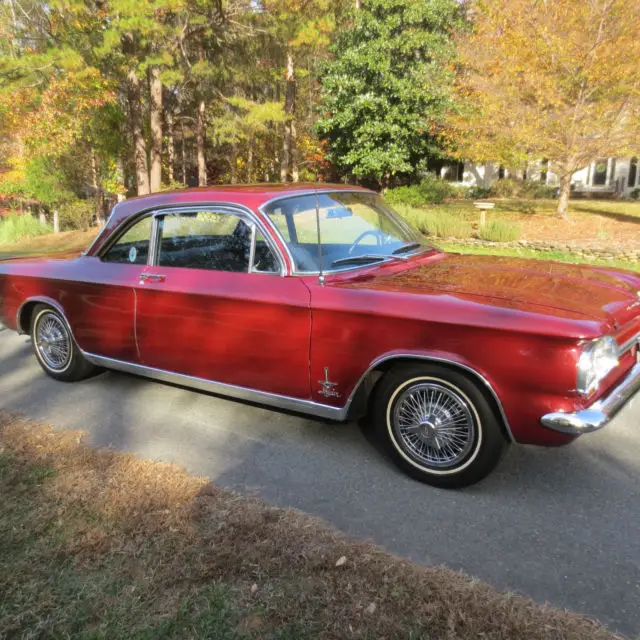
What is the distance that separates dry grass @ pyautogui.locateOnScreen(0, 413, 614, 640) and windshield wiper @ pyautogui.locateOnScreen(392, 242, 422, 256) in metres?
2.04

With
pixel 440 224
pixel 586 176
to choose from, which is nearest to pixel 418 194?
pixel 440 224

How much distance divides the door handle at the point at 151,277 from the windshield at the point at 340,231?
1.01m

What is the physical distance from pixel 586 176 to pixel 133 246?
29195mm

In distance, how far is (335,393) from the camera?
11.5 feet

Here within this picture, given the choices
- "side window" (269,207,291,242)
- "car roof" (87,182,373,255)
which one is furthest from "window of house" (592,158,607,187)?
"side window" (269,207,291,242)

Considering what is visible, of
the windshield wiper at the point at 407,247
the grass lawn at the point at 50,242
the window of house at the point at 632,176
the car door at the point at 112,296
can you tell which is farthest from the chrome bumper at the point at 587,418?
the window of house at the point at 632,176

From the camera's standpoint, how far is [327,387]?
351cm

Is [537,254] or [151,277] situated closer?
[151,277]

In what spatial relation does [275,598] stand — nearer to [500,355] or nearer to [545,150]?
[500,355]

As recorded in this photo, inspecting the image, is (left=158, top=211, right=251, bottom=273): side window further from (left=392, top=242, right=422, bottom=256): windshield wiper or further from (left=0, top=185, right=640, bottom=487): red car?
(left=392, top=242, right=422, bottom=256): windshield wiper

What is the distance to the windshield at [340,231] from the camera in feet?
12.4

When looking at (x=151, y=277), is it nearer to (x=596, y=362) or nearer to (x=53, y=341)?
(x=53, y=341)

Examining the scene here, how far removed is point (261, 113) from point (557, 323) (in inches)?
661

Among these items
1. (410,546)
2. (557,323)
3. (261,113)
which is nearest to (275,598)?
(410,546)
